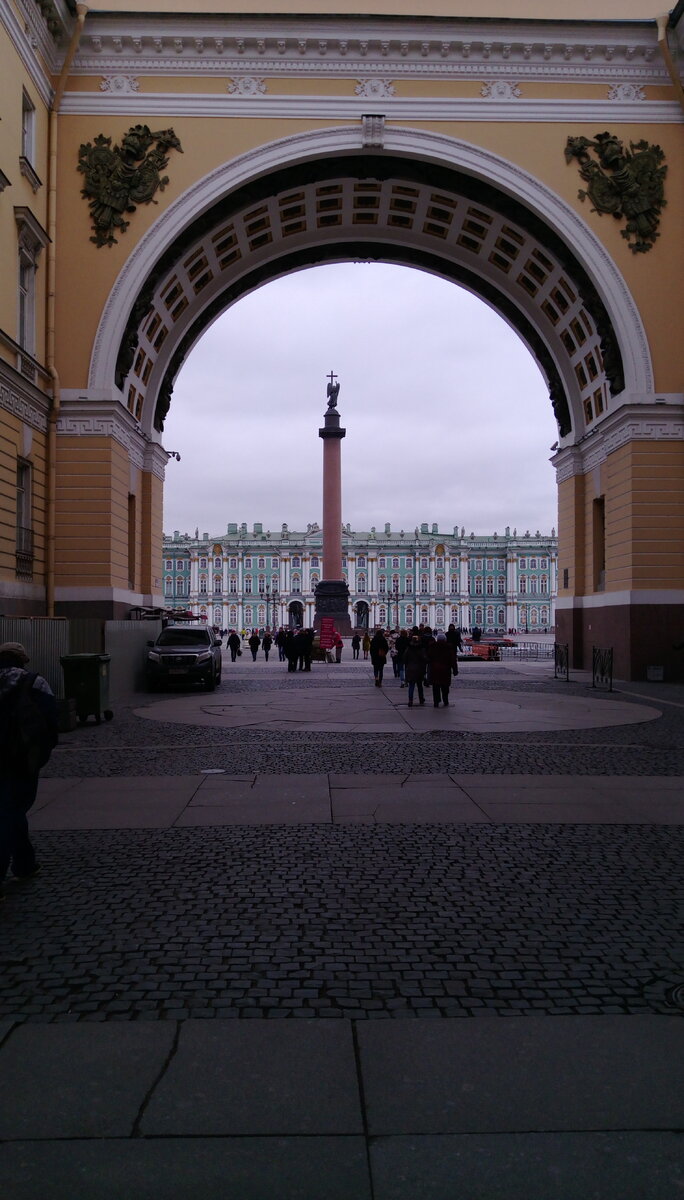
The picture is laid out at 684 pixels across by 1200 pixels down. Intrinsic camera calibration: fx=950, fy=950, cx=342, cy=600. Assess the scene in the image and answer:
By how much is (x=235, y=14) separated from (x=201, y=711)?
1939 centimetres

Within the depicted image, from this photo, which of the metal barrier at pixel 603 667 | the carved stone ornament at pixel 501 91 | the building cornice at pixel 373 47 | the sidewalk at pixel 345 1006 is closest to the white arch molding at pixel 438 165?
the carved stone ornament at pixel 501 91

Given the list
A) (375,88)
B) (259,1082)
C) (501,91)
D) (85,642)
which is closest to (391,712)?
(85,642)

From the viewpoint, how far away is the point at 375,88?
26.8 meters

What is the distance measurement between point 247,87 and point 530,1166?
94.4 feet

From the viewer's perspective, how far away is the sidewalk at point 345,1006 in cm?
327

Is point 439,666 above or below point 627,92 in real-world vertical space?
below

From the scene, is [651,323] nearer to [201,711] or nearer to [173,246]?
[173,246]

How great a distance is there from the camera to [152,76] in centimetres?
2639

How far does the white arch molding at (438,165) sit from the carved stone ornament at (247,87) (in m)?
1.54

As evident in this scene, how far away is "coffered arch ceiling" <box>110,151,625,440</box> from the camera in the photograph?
90.0 feet

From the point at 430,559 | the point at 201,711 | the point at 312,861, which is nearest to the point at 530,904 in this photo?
the point at 312,861

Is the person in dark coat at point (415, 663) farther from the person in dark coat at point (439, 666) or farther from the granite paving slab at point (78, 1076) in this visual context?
the granite paving slab at point (78, 1076)

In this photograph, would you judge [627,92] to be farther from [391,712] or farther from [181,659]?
[181,659]

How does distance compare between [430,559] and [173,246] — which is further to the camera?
[430,559]
